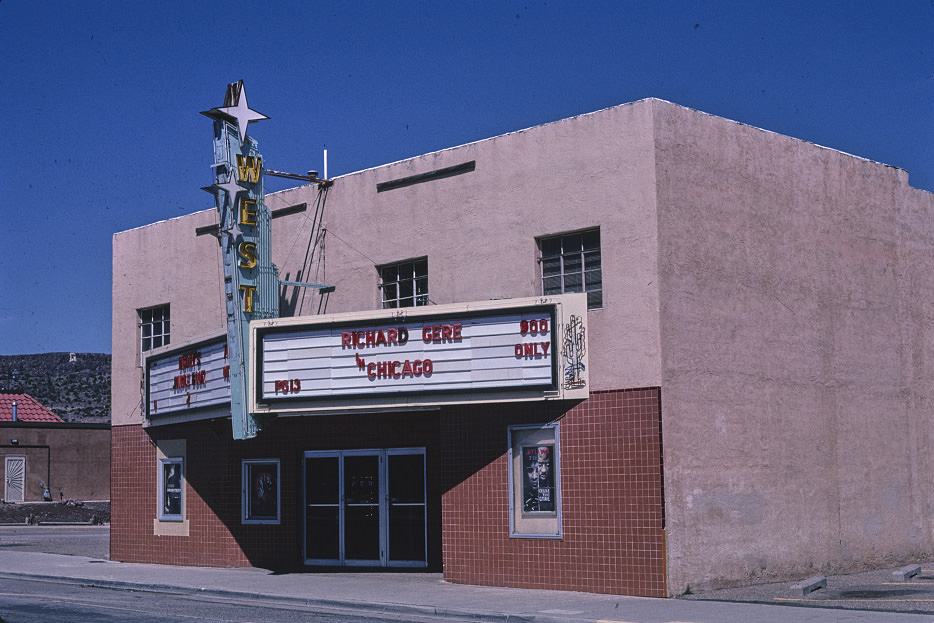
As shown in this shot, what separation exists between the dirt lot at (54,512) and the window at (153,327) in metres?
26.0

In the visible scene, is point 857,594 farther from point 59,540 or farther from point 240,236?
point 59,540

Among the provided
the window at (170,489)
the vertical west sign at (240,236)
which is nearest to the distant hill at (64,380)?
the window at (170,489)

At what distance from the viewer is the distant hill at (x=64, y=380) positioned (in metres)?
113

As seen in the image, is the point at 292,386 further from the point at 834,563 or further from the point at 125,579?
the point at 834,563

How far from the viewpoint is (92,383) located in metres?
121

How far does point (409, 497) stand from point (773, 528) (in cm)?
683

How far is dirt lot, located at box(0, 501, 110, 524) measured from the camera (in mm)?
49281

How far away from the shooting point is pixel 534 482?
1809 cm

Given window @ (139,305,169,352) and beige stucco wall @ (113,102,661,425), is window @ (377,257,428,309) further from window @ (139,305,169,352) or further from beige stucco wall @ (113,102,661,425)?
window @ (139,305,169,352)

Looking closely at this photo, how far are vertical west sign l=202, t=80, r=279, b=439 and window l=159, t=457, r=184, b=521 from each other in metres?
Result: 5.31

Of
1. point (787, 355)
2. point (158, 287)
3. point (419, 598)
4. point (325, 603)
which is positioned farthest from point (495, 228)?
point (158, 287)

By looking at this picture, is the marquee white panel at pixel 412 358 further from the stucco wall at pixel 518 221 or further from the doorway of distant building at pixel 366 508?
the doorway of distant building at pixel 366 508

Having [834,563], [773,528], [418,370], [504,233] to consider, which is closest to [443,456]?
[418,370]

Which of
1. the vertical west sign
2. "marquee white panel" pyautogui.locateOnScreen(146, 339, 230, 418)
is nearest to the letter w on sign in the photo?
the vertical west sign
